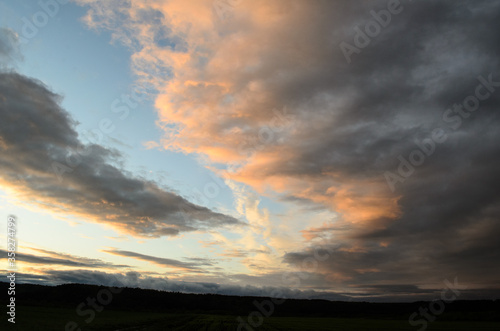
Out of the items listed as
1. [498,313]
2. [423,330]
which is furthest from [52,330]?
[498,313]

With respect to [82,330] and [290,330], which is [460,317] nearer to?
[290,330]

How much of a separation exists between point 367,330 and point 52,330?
2480 inches

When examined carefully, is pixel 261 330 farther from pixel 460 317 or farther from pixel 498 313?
pixel 498 313

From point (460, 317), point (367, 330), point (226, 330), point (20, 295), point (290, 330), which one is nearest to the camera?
point (226, 330)

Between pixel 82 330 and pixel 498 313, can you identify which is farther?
pixel 498 313

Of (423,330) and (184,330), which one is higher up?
(184,330)

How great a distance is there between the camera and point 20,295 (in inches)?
7840

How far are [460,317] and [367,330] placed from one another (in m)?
99.9

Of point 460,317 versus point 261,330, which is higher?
point 261,330

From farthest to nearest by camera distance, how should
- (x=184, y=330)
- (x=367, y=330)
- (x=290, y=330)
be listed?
(x=367, y=330), (x=290, y=330), (x=184, y=330)

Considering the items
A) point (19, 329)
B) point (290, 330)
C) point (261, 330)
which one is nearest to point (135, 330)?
point (19, 329)

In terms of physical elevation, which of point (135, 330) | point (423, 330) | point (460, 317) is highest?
point (135, 330)

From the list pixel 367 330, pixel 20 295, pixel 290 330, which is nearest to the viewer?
pixel 290 330

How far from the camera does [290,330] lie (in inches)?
2450
